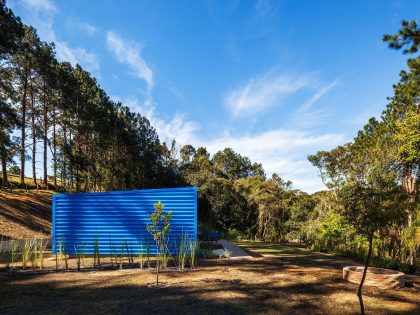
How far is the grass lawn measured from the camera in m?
4.00

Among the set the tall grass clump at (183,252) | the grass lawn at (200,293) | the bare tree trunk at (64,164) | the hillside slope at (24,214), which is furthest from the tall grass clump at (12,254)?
the bare tree trunk at (64,164)

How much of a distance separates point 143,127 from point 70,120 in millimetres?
7379

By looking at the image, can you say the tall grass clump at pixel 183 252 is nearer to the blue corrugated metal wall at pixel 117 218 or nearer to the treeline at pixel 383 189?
the blue corrugated metal wall at pixel 117 218

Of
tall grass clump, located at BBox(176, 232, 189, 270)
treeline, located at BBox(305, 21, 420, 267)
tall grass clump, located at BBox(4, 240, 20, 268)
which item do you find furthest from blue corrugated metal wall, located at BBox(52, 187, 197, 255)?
treeline, located at BBox(305, 21, 420, 267)

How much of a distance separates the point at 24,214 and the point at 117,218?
36.2 ft

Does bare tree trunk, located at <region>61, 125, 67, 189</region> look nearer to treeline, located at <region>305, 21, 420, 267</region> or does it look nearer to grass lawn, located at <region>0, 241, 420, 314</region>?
grass lawn, located at <region>0, 241, 420, 314</region>

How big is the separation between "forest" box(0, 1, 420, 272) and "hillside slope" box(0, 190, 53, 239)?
238 centimetres

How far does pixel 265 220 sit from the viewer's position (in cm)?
1861

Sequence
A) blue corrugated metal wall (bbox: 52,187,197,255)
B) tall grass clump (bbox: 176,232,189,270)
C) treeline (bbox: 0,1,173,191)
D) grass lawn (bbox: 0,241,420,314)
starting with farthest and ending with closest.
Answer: treeline (bbox: 0,1,173,191)
blue corrugated metal wall (bbox: 52,187,197,255)
tall grass clump (bbox: 176,232,189,270)
grass lawn (bbox: 0,241,420,314)

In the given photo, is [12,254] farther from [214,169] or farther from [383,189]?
[214,169]

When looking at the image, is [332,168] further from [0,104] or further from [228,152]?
[228,152]

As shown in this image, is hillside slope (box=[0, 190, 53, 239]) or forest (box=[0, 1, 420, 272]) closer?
forest (box=[0, 1, 420, 272])

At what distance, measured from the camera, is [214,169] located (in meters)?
27.9

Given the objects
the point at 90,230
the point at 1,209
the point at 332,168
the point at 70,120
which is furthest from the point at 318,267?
the point at 70,120
